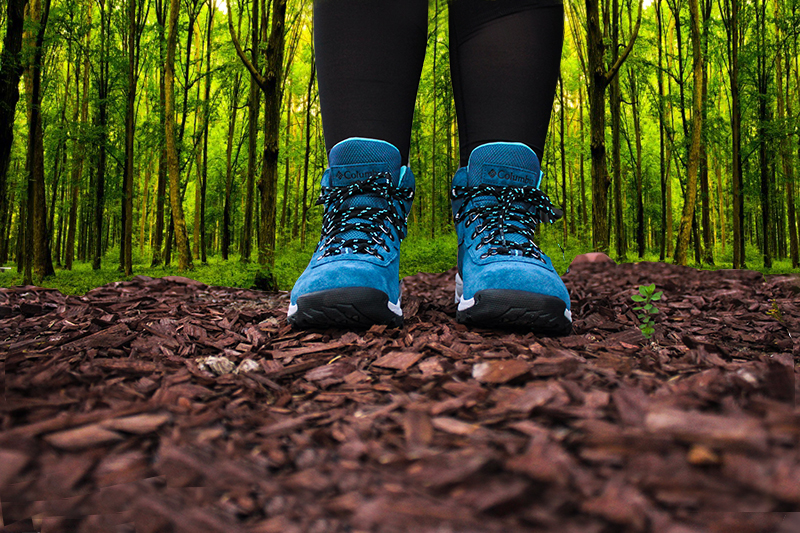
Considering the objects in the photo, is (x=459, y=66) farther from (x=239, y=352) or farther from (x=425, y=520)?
(x=425, y=520)

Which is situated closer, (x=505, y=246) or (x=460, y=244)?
(x=505, y=246)

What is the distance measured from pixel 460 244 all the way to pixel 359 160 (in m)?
0.49

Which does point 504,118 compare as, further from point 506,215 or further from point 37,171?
point 37,171

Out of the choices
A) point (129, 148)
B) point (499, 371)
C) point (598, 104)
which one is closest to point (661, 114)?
point (598, 104)

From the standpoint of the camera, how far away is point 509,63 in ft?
4.63

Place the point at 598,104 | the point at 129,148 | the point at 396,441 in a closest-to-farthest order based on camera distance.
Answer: the point at 396,441, the point at 598,104, the point at 129,148

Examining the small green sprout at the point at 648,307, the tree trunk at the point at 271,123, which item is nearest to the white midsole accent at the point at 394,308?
the small green sprout at the point at 648,307

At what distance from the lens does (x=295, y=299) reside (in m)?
1.25

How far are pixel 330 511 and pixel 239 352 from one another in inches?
31.2

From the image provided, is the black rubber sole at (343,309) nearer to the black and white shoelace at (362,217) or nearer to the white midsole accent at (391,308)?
the white midsole accent at (391,308)

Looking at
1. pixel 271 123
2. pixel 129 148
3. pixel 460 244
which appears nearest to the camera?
pixel 460 244

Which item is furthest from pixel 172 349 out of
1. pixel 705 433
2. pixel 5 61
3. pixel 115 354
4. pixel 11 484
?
pixel 5 61

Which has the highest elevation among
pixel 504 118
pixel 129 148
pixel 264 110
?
pixel 264 110

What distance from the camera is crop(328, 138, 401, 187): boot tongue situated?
1.37 metres
